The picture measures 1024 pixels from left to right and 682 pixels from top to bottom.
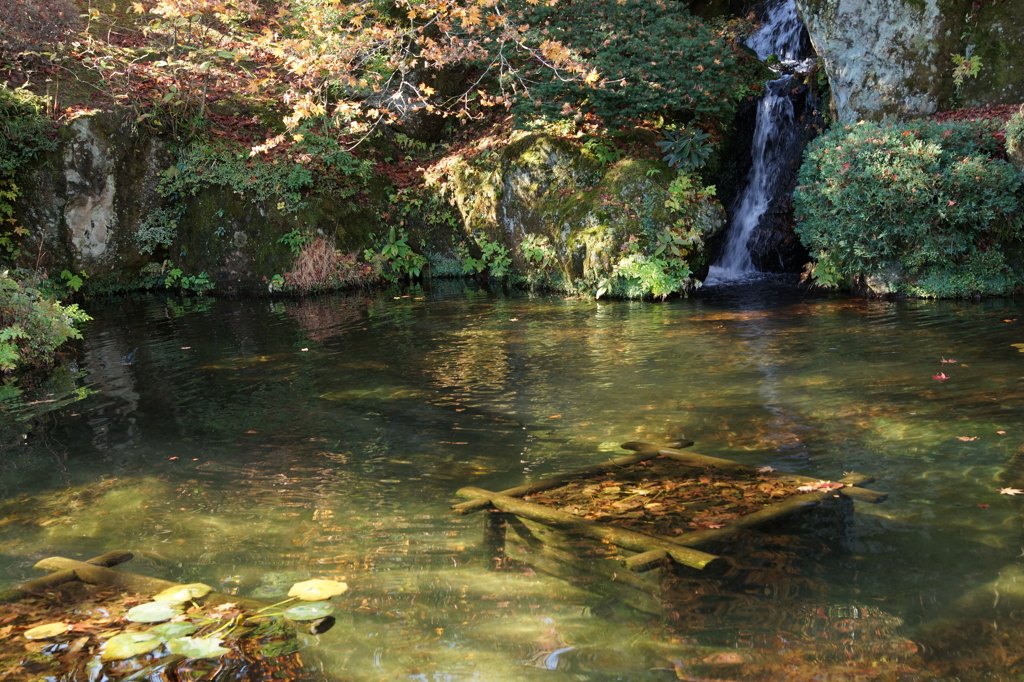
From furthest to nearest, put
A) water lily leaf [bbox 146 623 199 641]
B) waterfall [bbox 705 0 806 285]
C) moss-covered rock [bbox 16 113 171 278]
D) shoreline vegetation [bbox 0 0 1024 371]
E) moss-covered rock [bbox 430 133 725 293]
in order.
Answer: moss-covered rock [bbox 16 113 171 278] → waterfall [bbox 705 0 806 285] → moss-covered rock [bbox 430 133 725 293] → shoreline vegetation [bbox 0 0 1024 371] → water lily leaf [bbox 146 623 199 641]

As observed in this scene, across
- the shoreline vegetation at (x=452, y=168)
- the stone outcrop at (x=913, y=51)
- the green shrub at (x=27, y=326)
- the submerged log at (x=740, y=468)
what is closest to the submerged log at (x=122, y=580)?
the submerged log at (x=740, y=468)

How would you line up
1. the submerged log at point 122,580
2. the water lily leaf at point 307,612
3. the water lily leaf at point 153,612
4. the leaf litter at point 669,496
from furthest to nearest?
the leaf litter at point 669,496, the submerged log at point 122,580, the water lily leaf at point 307,612, the water lily leaf at point 153,612

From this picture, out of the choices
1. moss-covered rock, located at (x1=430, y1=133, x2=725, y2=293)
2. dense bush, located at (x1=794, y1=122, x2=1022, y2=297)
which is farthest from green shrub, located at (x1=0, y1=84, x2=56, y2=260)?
dense bush, located at (x1=794, y1=122, x2=1022, y2=297)

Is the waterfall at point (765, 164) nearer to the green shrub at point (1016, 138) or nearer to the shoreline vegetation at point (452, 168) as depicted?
the shoreline vegetation at point (452, 168)

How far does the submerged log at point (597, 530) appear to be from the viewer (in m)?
3.91

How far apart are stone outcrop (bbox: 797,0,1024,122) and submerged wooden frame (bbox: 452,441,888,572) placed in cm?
990

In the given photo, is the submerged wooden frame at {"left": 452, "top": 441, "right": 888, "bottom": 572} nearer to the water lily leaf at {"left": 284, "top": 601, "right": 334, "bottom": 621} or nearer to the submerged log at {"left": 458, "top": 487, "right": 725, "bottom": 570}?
the submerged log at {"left": 458, "top": 487, "right": 725, "bottom": 570}

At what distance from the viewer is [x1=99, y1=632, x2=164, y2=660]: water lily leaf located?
337cm

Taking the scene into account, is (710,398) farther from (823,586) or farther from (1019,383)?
(823,586)

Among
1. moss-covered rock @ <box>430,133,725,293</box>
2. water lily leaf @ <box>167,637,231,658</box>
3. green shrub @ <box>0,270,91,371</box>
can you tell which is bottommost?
water lily leaf @ <box>167,637,231,658</box>

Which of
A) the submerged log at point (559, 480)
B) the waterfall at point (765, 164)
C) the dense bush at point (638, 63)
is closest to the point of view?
the submerged log at point (559, 480)

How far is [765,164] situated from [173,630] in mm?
14113

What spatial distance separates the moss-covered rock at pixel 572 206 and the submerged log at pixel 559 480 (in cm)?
819

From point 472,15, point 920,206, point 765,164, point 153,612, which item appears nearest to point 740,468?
point 153,612
